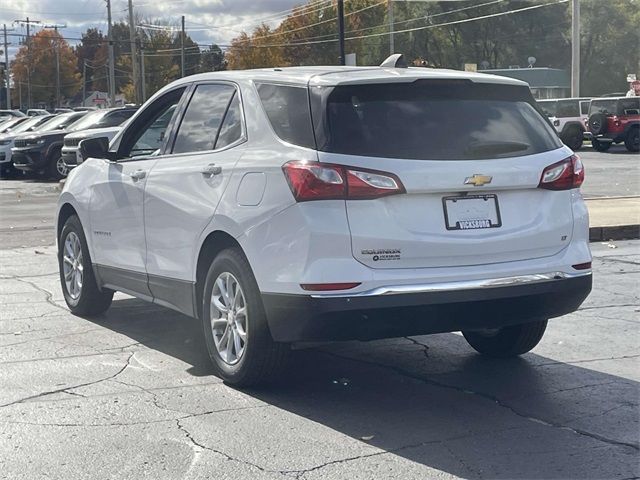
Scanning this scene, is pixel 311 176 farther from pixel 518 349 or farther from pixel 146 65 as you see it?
pixel 146 65

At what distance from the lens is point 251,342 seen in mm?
5590

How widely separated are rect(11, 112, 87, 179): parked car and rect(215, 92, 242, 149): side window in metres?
19.7

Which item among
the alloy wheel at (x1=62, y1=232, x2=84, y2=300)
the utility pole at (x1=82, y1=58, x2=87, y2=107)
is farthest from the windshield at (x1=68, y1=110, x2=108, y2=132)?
the utility pole at (x1=82, y1=58, x2=87, y2=107)

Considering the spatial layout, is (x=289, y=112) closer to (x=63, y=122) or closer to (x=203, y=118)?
(x=203, y=118)

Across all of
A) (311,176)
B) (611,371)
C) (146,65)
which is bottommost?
(611,371)

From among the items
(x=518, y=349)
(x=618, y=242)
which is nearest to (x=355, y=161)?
(x=518, y=349)

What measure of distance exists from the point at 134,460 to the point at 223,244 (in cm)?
161

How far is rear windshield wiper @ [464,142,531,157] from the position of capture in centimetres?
540

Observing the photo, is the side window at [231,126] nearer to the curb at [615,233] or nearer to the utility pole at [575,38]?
the curb at [615,233]

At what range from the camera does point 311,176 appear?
202 inches

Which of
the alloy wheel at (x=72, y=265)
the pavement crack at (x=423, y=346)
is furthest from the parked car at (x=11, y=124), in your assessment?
the pavement crack at (x=423, y=346)

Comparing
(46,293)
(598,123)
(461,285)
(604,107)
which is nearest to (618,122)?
(598,123)

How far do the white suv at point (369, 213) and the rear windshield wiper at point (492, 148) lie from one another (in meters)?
0.01

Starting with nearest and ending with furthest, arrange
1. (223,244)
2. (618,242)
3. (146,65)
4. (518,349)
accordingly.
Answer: (223,244) → (518,349) → (618,242) → (146,65)
